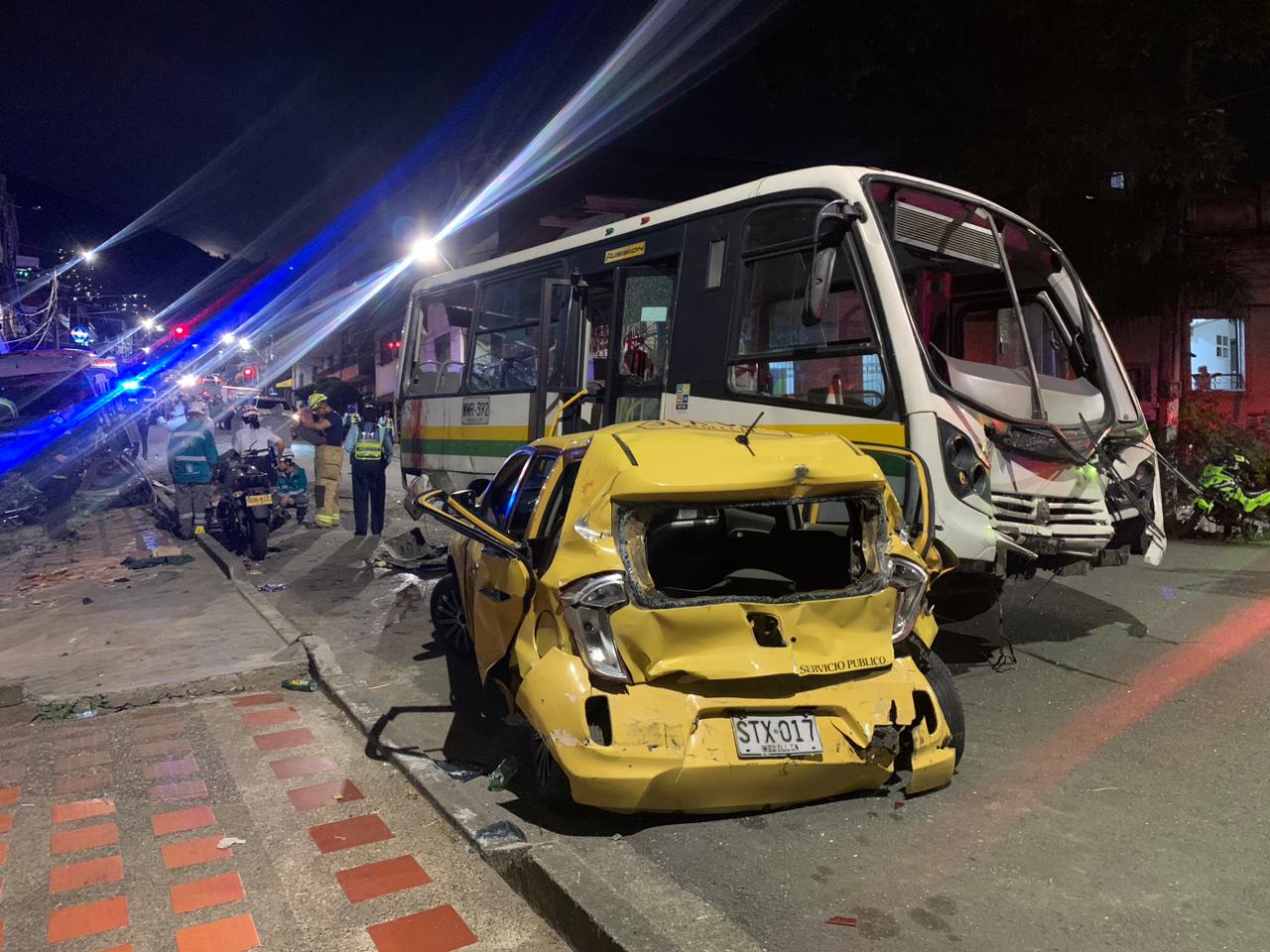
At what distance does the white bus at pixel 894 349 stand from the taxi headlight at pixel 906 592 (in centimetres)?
135

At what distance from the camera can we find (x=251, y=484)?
10391 millimetres

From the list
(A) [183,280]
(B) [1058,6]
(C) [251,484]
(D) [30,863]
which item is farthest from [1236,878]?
(A) [183,280]

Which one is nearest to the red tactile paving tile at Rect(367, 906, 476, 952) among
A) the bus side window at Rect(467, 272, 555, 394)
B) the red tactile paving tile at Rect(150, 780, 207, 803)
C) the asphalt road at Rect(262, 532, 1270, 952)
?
the asphalt road at Rect(262, 532, 1270, 952)

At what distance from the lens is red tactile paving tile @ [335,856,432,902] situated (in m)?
3.28

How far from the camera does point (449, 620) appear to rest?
6246 mm

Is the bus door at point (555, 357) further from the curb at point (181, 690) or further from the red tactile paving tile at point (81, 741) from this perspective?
the red tactile paving tile at point (81, 741)

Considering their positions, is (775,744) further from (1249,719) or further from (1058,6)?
(1058,6)

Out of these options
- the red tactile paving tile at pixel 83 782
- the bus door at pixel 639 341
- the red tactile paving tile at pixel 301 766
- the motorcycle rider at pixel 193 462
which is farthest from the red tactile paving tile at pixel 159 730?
the motorcycle rider at pixel 193 462

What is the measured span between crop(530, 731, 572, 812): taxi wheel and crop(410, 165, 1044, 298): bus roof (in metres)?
3.94

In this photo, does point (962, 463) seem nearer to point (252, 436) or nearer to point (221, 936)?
point (221, 936)

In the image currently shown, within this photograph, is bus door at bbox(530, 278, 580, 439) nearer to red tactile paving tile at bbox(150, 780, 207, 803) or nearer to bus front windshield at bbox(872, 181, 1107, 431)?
bus front windshield at bbox(872, 181, 1107, 431)

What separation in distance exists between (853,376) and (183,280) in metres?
167

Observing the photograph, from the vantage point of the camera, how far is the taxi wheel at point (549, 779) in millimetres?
3562

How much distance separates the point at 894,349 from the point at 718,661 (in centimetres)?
269
